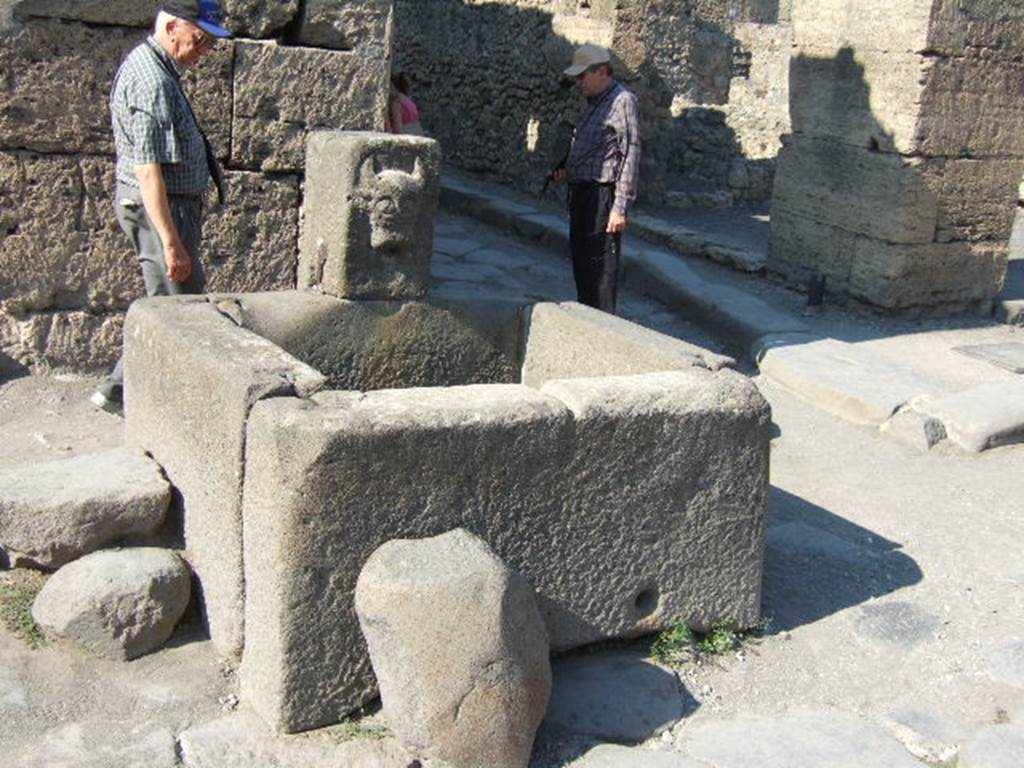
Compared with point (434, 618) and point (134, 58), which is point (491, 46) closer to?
point (134, 58)

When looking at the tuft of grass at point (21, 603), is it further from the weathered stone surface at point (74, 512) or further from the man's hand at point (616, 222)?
the man's hand at point (616, 222)

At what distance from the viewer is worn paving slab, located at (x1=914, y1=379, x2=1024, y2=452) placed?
581 centimetres

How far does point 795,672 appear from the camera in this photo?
12.0 feet

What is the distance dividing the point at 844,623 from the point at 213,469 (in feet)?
6.75

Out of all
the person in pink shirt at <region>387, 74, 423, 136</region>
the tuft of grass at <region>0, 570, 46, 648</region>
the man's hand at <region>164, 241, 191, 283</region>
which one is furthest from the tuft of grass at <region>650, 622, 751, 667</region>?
the person in pink shirt at <region>387, 74, 423, 136</region>

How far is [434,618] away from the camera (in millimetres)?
2916

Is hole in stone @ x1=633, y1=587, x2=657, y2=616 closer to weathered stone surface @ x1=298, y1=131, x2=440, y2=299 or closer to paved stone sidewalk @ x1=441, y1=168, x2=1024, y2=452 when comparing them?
weathered stone surface @ x1=298, y1=131, x2=440, y2=299

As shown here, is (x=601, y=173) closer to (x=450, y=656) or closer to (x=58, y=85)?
(x=58, y=85)

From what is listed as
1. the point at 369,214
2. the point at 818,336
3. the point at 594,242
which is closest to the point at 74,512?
the point at 369,214

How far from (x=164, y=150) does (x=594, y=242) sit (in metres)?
2.82

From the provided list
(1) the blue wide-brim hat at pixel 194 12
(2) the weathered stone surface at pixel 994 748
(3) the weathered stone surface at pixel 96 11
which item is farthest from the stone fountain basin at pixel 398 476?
(3) the weathered stone surface at pixel 96 11

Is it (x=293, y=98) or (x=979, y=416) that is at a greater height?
(x=293, y=98)

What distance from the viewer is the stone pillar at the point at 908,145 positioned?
7.69 m

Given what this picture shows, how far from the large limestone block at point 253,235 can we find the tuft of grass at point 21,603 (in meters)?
2.36
